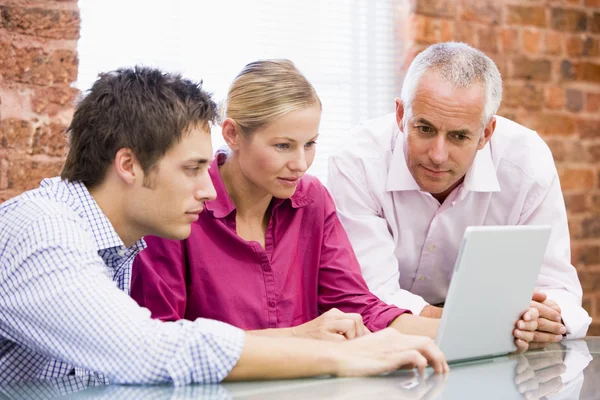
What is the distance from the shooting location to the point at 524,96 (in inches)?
134

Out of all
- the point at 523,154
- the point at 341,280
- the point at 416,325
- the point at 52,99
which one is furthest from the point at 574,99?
the point at 52,99

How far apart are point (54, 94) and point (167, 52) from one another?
0.71 m

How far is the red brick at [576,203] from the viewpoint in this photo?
347 centimetres

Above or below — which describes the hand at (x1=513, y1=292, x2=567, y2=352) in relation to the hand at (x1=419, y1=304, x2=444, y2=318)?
above

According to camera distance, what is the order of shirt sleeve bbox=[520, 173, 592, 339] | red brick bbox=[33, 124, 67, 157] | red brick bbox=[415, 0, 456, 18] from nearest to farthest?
shirt sleeve bbox=[520, 173, 592, 339], red brick bbox=[33, 124, 67, 157], red brick bbox=[415, 0, 456, 18]

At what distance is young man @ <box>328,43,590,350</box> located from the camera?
209 centimetres

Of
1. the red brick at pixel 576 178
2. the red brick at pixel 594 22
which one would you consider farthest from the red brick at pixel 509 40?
the red brick at pixel 576 178

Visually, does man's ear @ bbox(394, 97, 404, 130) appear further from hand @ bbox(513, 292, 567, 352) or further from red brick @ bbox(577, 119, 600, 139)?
red brick @ bbox(577, 119, 600, 139)

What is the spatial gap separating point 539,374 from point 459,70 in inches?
39.4

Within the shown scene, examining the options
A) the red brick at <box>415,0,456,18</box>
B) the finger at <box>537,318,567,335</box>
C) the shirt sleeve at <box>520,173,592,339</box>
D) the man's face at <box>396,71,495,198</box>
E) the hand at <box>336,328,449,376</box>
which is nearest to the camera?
the hand at <box>336,328,449,376</box>

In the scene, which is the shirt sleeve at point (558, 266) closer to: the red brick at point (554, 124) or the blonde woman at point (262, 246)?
the blonde woman at point (262, 246)

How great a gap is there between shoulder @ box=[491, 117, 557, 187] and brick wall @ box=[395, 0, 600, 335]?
99cm

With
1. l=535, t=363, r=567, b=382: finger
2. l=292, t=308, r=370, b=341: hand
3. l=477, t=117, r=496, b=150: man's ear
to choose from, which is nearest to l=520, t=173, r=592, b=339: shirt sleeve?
l=477, t=117, r=496, b=150: man's ear

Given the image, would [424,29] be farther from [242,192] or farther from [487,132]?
[242,192]
